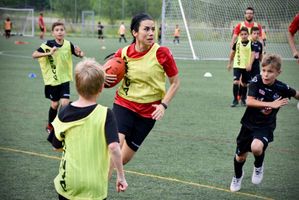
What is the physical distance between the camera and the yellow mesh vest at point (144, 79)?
568 cm

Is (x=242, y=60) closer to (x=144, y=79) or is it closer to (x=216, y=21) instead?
(x=144, y=79)

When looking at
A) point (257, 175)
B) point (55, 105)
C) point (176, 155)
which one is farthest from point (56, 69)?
point (257, 175)

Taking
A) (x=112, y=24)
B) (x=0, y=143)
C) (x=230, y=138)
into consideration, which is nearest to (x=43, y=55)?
(x=0, y=143)

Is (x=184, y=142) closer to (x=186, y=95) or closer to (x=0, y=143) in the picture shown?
(x=0, y=143)

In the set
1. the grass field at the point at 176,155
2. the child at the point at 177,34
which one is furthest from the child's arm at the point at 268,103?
the child at the point at 177,34

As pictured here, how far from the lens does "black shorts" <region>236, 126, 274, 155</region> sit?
19.2ft

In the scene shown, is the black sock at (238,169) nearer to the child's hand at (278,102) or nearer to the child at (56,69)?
the child's hand at (278,102)

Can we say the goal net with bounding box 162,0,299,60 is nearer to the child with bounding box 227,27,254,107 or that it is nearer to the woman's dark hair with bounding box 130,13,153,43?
the child with bounding box 227,27,254,107

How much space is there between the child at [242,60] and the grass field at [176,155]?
480mm

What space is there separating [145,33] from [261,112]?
1.49m

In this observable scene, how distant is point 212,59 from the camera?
84.8 ft

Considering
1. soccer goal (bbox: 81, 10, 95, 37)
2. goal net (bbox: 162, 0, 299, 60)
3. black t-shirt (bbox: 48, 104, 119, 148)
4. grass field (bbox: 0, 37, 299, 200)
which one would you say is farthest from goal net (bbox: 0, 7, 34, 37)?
black t-shirt (bbox: 48, 104, 119, 148)

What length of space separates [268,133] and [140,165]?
67.6 inches

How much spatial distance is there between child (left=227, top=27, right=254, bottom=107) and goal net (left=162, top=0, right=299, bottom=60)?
10.3m
